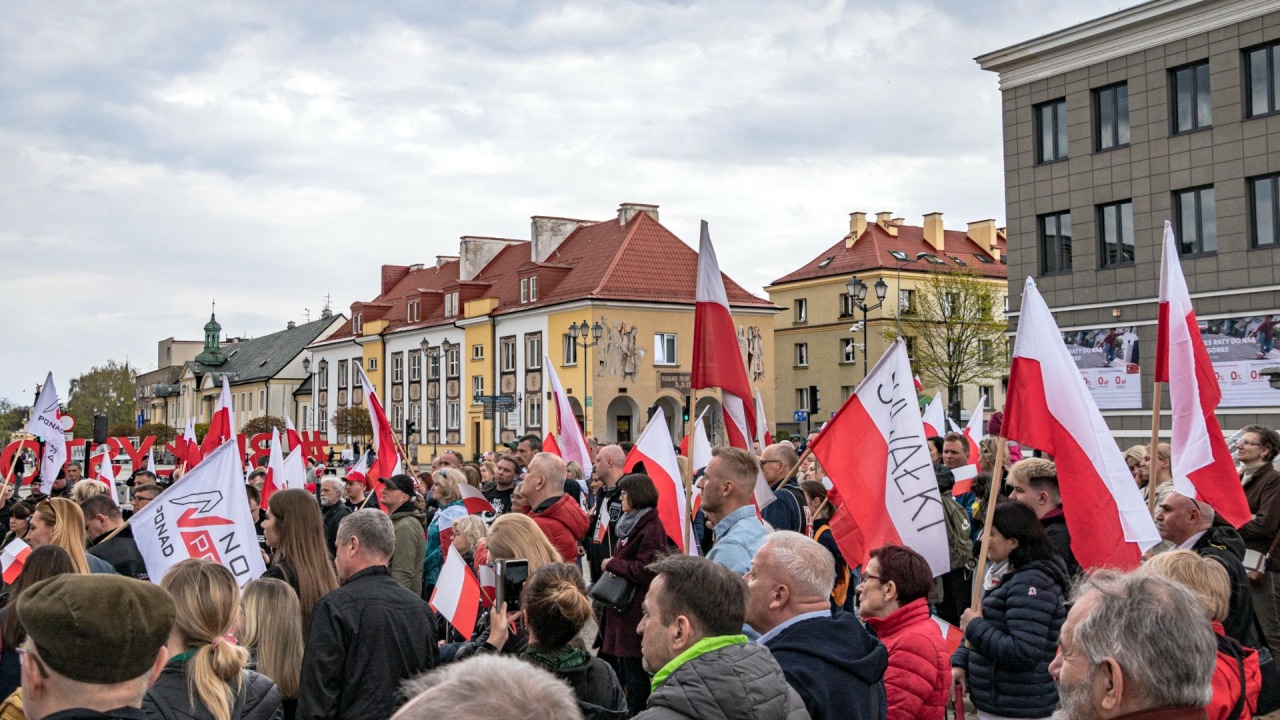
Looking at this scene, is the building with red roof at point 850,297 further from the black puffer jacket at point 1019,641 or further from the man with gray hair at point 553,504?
the black puffer jacket at point 1019,641

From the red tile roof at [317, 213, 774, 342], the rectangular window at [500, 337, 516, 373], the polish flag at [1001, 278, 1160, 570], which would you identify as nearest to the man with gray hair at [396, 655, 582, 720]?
the polish flag at [1001, 278, 1160, 570]

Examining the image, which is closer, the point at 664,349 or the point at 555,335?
the point at 664,349

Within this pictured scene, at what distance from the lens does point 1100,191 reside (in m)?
31.6

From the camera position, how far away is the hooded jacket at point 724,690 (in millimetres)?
3463

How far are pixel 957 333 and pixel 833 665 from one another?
55.5 metres

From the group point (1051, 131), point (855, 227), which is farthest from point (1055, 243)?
point (855, 227)

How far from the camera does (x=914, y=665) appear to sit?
4777mm

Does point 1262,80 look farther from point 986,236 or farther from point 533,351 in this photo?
point 986,236

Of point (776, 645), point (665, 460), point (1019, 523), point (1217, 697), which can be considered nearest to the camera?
point (1217, 697)

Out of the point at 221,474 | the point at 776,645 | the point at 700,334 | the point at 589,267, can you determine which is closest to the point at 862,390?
the point at 700,334

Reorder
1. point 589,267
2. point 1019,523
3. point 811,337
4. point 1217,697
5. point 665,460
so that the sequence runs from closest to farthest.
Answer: point 1217,697
point 1019,523
point 665,460
point 589,267
point 811,337

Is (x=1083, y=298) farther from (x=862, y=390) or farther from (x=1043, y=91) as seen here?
(x=862, y=390)

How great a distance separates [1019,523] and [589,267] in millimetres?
53433

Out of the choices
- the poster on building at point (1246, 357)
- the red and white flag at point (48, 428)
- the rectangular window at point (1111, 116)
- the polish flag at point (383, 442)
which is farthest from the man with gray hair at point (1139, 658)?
the rectangular window at point (1111, 116)
